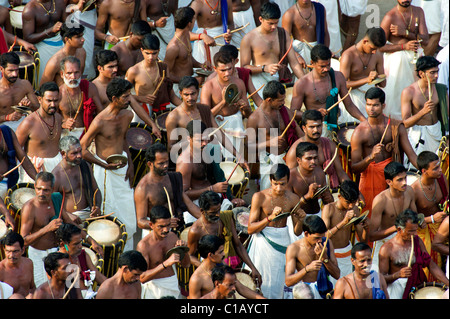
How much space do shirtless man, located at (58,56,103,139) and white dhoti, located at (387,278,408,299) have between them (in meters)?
3.76

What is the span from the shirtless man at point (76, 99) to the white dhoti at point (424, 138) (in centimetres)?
341

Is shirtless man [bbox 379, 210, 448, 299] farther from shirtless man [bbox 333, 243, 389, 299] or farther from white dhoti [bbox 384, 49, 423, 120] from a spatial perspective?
white dhoti [bbox 384, 49, 423, 120]

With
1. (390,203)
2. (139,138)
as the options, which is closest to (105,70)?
(139,138)

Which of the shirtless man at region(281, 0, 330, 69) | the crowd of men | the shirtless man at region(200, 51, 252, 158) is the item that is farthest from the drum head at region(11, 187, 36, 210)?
the shirtless man at region(281, 0, 330, 69)

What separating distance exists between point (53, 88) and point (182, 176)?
63.3 inches

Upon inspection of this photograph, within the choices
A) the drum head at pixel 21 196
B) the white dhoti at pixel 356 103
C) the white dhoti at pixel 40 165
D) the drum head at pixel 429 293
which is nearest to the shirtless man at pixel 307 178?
the drum head at pixel 429 293

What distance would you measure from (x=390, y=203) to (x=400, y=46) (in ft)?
10.3

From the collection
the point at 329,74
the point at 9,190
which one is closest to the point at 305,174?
the point at 329,74

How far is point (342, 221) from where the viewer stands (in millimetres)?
14641

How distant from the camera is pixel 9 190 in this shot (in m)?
14.9

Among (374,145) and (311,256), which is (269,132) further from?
(311,256)

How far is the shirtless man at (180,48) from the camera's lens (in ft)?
56.1

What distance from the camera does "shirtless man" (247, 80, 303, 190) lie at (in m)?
16.0

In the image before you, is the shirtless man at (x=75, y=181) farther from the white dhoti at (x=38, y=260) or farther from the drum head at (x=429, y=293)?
the drum head at (x=429, y=293)
